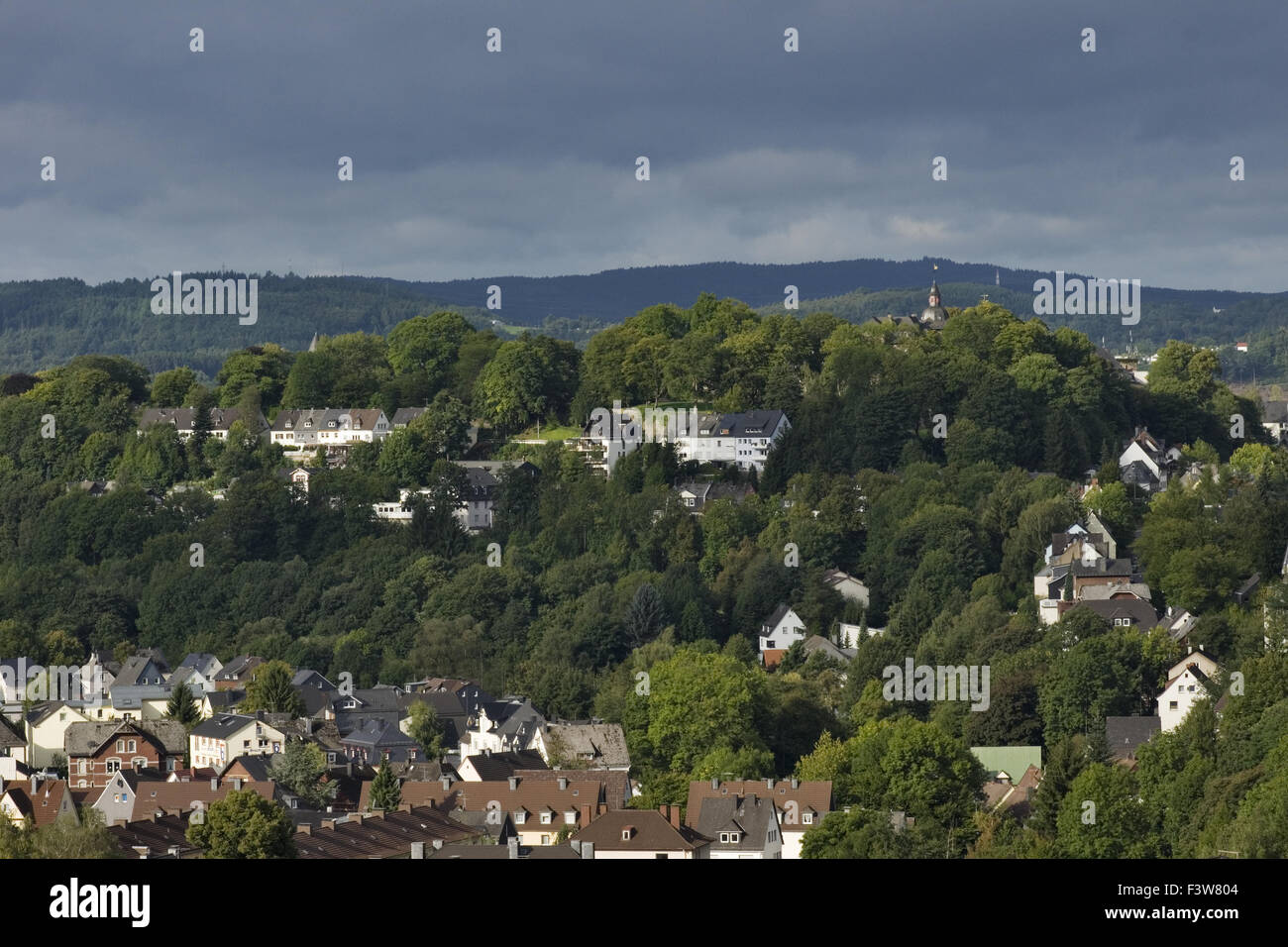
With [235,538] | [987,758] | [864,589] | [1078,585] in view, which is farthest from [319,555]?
[987,758]

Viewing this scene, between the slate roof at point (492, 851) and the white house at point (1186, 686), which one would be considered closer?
the slate roof at point (492, 851)

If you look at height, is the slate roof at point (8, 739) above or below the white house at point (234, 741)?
below

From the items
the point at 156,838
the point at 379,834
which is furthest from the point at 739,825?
the point at 156,838

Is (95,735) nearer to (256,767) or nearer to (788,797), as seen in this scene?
(256,767)

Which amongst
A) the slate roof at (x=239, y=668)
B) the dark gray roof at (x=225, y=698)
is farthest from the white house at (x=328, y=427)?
the dark gray roof at (x=225, y=698)

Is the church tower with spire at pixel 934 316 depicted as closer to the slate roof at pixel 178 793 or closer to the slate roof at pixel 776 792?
the slate roof at pixel 776 792

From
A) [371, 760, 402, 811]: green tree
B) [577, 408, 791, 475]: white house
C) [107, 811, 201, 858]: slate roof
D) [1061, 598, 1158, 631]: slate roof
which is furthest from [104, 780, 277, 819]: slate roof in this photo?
[577, 408, 791, 475]: white house

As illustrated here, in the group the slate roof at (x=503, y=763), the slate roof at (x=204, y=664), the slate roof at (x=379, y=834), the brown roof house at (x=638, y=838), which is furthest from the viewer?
the slate roof at (x=204, y=664)

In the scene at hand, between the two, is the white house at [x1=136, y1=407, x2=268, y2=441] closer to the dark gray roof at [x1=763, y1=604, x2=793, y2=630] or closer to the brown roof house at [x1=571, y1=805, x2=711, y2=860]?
the dark gray roof at [x1=763, y1=604, x2=793, y2=630]
